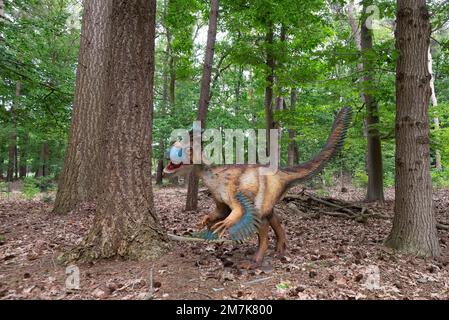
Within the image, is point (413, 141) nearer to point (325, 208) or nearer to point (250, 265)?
point (250, 265)

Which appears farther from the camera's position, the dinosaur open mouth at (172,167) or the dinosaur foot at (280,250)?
the dinosaur foot at (280,250)

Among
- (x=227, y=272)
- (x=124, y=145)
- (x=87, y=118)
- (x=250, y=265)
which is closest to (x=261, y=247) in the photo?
(x=250, y=265)

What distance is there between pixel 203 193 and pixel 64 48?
13.1 m

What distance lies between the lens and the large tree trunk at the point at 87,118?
731 cm

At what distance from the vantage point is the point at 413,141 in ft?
16.7

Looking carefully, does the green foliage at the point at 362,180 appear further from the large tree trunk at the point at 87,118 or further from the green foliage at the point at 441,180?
the large tree trunk at the point at 87,118

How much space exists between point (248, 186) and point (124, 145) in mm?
1580

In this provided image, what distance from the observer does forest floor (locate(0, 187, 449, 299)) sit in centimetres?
338

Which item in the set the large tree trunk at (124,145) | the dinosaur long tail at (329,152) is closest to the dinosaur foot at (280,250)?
the dinosaur long tail at (329,152)

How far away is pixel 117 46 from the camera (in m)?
4.12

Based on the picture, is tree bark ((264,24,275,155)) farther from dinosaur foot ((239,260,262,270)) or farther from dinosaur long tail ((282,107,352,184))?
dinosaur foot ((239,260,262,270))

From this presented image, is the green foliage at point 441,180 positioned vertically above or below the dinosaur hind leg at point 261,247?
above

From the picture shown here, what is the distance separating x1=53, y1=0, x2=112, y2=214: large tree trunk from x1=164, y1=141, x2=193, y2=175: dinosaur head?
13.2 ft
